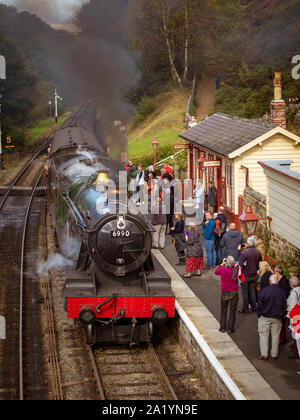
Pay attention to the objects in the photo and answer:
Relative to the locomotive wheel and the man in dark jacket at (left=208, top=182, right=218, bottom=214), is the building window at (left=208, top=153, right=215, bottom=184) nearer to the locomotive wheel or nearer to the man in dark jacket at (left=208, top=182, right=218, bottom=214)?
the man in dark jacket at (left=208, top=182, right=218, bottom=214)

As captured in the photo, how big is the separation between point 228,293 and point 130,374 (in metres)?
2.11

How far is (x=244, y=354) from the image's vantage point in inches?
385

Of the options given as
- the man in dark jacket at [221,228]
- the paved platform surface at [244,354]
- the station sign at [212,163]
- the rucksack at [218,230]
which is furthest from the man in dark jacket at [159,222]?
the paved platform surface at [244,354]

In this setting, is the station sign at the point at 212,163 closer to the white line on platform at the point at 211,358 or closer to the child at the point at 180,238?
the child at the point at 180,238

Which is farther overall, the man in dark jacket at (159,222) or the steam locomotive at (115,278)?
the man in dark jacket at (159,222)

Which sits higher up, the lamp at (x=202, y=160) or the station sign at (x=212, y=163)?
the lamp at (x=202, y=160)

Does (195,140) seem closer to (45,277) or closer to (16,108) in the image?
(45,277)

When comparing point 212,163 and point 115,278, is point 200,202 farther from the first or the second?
point 115,278

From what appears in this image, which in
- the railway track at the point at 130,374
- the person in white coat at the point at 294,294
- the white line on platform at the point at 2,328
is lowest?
the railway track at the point at 130,374

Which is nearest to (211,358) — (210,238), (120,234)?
(120,234)

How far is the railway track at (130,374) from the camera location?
945cm

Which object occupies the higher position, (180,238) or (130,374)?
(180,238)

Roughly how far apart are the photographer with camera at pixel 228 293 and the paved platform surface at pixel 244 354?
7.6 inches

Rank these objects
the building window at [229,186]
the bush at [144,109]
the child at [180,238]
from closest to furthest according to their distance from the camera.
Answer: the child at [180,238] < the building window at [229,186] < the bush at [144,109]
